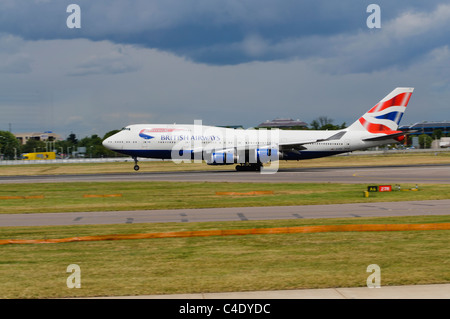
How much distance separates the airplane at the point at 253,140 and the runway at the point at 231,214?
2726 centimetres

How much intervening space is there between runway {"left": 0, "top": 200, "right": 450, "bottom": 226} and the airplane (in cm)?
2726

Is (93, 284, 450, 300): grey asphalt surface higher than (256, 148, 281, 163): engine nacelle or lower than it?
lower

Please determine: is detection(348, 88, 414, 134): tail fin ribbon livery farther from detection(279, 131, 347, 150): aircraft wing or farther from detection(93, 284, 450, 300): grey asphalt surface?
detection(93, 284, 450, 300): grey asphalt surface

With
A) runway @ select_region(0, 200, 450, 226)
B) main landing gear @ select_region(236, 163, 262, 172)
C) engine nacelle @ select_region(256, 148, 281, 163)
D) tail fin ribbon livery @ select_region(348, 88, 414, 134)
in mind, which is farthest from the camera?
tail fin ribbon livery @ select_region(348, 88, 414, 134)

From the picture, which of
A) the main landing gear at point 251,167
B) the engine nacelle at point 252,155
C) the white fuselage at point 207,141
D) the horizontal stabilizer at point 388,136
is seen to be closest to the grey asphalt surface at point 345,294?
the engine nacelle at point 252,155

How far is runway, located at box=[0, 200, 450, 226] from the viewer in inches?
866

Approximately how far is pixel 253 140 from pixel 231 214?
3319 centimetres

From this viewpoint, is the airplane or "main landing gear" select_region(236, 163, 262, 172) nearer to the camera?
the airplane

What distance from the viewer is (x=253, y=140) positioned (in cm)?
5603

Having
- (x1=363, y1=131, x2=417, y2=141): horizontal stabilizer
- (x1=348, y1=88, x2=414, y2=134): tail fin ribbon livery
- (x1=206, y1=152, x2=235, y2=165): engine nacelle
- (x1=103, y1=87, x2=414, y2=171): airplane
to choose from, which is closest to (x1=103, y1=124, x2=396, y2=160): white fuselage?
(x1=103, y1=87, x2=414, y2=171): airplane

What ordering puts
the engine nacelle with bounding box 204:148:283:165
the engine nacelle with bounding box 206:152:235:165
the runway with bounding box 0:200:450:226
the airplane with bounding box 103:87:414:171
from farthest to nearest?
the airplane with bounding box 103:87:414:171 → the engine nacelle with bounding box 204:148:283:165 → the engine nacelle with bounding box 206:152:235:165 → the runway with bounding box 0:200:450:226

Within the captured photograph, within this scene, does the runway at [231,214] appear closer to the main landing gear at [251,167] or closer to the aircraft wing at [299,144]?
the aircraft wing at [299,144]

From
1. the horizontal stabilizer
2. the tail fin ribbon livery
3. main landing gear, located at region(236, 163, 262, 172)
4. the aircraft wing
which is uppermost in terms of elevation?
the tail fin ribbon livery
